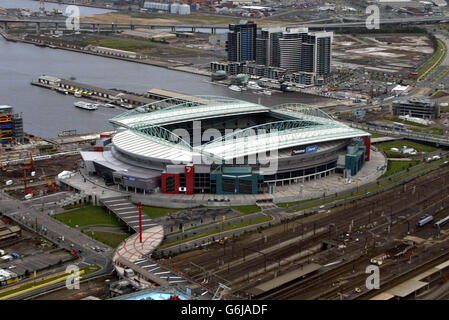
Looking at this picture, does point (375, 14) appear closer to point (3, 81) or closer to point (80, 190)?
point (3, 81)

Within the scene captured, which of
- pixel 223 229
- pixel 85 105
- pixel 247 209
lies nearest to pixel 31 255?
pixel 223 229

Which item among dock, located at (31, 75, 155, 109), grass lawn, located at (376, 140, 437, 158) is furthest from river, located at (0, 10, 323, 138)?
grass lawn, located at (376, 140, 437, 158)

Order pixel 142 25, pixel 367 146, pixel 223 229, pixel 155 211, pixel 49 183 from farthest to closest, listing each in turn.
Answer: pixel 142 25 < pixel 367 146 < pixel 49 183 < pixel 155 211 < pixel 223 229

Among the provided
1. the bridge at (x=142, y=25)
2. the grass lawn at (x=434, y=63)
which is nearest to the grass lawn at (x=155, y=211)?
the grass lawn at (x=434, y=63)

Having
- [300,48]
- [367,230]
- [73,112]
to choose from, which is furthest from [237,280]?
[300,48]

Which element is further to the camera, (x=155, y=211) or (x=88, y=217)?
(x=155, y=211)

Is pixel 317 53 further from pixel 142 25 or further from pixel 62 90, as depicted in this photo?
pixel 142 25
